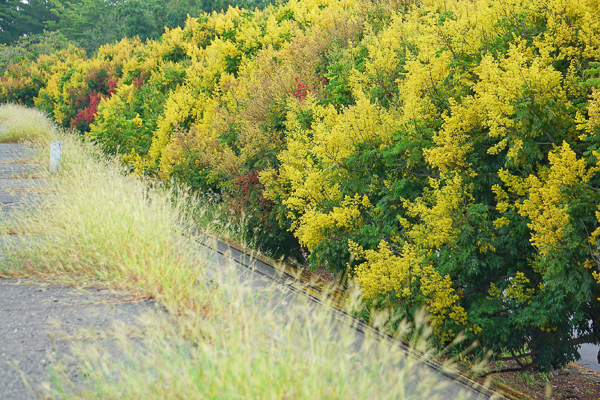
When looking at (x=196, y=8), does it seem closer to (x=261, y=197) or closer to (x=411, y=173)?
(x=261, y=197)

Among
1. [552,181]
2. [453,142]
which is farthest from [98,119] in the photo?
[552,181]

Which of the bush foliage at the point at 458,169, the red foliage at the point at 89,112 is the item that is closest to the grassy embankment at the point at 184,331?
the bush foliage at the point at 458,169

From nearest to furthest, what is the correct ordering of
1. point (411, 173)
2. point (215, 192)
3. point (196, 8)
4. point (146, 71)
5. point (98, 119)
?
point (411, 173), point (215, 192), point (98, 119), point (146, 71), point (196, 8)

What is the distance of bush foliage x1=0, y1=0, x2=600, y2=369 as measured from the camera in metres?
4.43

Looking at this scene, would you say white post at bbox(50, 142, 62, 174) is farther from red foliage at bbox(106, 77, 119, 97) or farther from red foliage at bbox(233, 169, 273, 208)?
red foliage at bbox(106, 77, 119, 97)

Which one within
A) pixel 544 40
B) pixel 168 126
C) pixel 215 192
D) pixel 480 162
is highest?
pixel 544 40

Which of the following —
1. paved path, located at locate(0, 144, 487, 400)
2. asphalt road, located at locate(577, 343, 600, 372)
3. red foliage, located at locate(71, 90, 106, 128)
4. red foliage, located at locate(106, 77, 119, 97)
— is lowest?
paved path, located at locate(0, 144, 487, 400)

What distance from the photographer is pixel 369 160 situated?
20.2 feet

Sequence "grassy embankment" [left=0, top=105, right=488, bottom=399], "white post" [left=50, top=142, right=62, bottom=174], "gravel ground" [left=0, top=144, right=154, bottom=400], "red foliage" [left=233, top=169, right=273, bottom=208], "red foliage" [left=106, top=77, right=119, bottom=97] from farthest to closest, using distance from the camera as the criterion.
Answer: "red foliage" [left=106, top=77, right=119, bottom=97] → "white post" [left=50, top=142, right=62, bottom=174] → "red foliage" [left=233, top=169, right=273, bottom=208] → "gravel ground" [left=0, top=144, right=154, bottom=400] → "grassy embankment" [left=0, top=105, right=488, bottom=399]

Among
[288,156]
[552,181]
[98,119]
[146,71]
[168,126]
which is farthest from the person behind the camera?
[146,71]

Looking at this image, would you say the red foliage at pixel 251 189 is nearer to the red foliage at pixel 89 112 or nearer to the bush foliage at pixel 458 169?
the bush foliage at pixel 458 169

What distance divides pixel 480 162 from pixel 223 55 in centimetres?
1026

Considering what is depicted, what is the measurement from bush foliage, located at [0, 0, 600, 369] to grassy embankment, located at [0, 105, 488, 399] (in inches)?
41.2

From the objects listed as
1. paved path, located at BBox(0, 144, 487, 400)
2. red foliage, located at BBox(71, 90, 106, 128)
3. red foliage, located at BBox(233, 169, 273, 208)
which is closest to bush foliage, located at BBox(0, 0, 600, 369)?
red foliage, located at BBox(233, 169, 273, 208)
